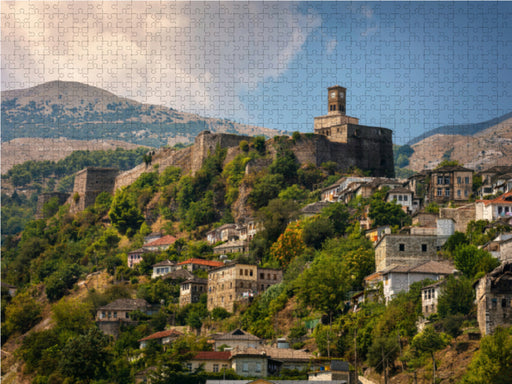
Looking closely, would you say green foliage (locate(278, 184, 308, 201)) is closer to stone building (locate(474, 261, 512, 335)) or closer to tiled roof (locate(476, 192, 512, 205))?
tiled roof (locate(476, 192, 512, 205))

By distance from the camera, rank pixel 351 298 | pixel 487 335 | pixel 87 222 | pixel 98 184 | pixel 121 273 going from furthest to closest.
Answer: pixel 98 184, pixel 87 222, pixel 121 273, pixel 351 298, pixel 487 335

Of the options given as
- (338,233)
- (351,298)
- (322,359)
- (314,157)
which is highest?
(314,157)

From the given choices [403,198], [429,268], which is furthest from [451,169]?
[429,268]

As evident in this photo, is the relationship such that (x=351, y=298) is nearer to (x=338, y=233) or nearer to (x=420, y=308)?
(x=420, y=308)

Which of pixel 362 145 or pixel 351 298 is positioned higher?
pixel 362 145

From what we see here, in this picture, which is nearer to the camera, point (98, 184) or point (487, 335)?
point (487, 335)

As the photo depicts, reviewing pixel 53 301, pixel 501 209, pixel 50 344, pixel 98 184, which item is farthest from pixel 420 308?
pixel 98 184
